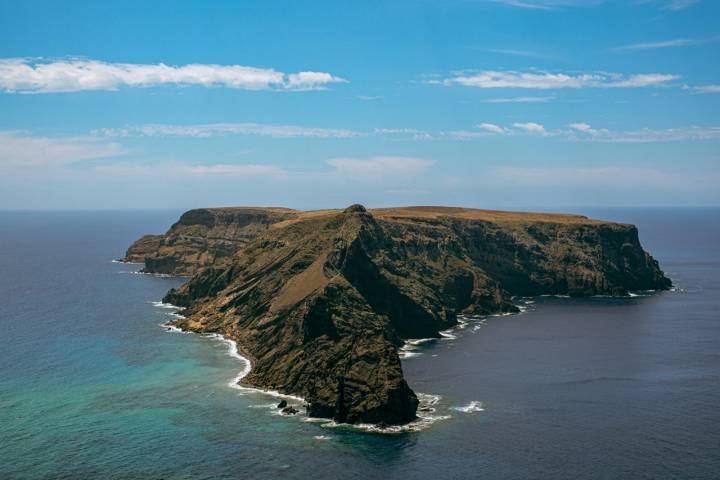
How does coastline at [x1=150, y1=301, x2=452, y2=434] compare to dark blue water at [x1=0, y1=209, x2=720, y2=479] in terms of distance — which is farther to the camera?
coastline at [x1=150, y1=301, x2=452, y2=434]

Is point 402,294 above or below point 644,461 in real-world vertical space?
above

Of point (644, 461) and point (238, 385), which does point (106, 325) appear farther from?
point (644, 461)

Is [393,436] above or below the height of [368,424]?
below

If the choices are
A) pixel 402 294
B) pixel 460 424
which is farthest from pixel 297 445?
pixel 402 294

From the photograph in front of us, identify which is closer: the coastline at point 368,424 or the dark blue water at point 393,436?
the dark blue water at point 393,436

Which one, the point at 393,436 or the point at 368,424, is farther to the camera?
the point at 368,424

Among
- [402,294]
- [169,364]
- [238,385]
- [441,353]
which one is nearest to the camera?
[238,385]

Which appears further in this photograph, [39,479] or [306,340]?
[306,340]

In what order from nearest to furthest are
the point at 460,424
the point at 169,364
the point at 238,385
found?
the point at 460,424 < the point at 238,385 < the point at 169,364
